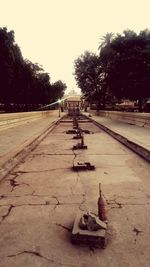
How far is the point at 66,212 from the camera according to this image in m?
4.43

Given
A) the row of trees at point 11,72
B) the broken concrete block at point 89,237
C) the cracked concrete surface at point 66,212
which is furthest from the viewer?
the row of trees at point 11,72

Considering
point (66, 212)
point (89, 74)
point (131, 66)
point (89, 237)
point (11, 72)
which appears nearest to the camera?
point (89, 237)

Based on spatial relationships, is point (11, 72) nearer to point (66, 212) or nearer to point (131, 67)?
point (131, 67)

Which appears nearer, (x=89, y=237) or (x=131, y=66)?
(x=89, y=237)

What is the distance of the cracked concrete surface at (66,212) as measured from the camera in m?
3.16

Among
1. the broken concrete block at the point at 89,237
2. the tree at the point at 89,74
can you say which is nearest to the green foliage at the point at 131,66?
the tree at the point at 89,74

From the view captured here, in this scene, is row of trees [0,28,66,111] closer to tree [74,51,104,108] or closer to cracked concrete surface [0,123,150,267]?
cracked concrete surface [0,123,150,267]

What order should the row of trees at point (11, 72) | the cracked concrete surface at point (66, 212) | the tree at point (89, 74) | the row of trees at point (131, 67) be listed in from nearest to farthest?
the cracked concrete surface at point (66, 212) < the row of trees at point (11, 72) < the row of trees at point (131, 67) < the tree at point (89, 74)

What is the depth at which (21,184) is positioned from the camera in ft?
20.3

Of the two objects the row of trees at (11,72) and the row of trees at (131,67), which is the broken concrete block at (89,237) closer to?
the row of trees at (11,72)

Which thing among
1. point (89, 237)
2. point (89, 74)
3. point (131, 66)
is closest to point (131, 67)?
point (131, 66)

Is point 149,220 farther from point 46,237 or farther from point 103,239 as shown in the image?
point 46,237

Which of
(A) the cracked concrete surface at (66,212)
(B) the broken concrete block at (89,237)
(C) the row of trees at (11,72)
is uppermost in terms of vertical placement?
(C) the row of trees at (11,72)

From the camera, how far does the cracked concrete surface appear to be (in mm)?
3156
